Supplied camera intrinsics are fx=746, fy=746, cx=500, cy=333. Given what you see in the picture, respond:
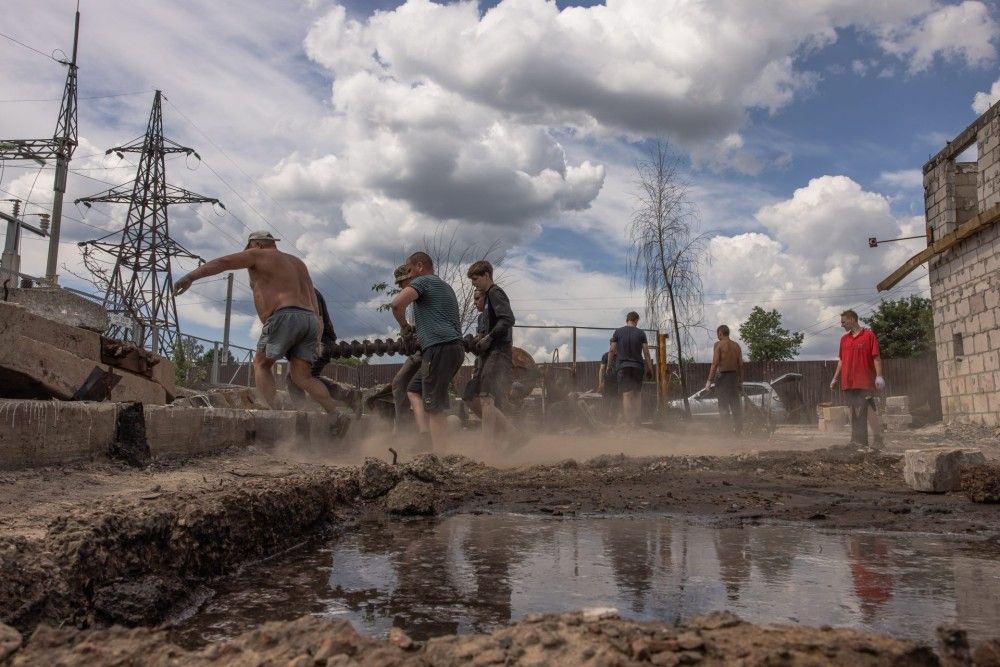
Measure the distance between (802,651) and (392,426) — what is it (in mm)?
7078

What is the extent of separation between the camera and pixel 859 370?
816 cm

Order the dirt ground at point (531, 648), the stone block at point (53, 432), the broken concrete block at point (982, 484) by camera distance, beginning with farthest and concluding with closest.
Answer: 1. the broken concrete block at point (982, 484)
2. the stone block at point (53, 432)
3. the dirt ground at point (531, 648)

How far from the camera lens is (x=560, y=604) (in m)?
2.04

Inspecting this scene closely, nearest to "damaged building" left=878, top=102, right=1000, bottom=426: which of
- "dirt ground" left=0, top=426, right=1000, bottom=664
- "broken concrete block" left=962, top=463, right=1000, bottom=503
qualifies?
"dirt ground" left=0, top=426, right=1000, bottom=664

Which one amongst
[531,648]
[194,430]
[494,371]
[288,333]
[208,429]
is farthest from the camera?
[494,371]

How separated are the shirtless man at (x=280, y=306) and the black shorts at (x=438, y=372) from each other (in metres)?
0.97

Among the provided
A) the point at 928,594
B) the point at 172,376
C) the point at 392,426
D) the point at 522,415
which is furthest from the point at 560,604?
the point at 522,415

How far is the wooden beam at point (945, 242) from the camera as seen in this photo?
1126cm

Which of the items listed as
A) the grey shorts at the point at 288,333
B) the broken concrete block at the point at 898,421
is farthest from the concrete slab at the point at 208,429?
the broken concrete block at the point at 898,421

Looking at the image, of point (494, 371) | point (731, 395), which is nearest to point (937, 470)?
point (494, 371)

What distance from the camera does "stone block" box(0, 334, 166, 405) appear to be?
4.02m

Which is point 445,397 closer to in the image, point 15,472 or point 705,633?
point 15,472

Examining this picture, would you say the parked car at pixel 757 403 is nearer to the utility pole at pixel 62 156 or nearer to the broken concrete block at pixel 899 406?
the broken concrete block at pixel 899 406

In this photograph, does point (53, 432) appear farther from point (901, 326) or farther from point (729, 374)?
point (901, 326)
